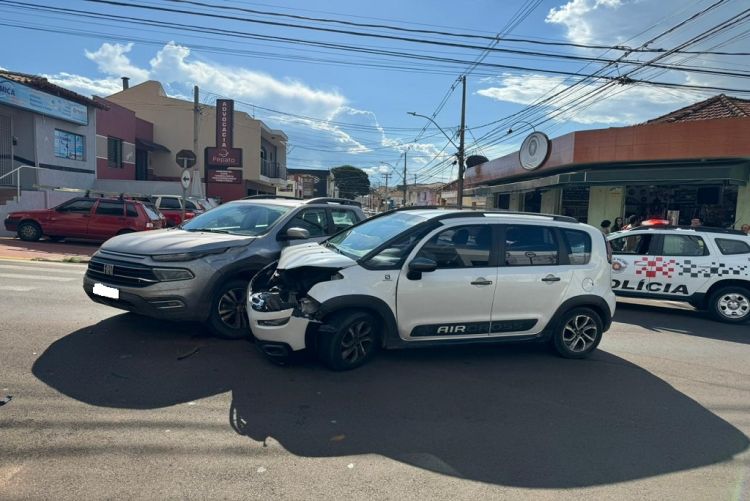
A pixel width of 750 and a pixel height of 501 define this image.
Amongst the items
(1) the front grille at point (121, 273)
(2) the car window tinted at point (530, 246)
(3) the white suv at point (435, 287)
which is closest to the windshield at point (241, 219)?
(3) the white suv at point (435, 287)

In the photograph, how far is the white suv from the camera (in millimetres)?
4680

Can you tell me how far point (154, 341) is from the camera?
214 inches

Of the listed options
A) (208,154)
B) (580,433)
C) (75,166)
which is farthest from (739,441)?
(208,154)

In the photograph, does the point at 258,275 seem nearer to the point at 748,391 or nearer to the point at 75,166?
the point at 748,391

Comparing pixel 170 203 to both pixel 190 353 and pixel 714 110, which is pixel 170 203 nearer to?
pixel 190 353

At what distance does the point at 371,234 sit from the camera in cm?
543

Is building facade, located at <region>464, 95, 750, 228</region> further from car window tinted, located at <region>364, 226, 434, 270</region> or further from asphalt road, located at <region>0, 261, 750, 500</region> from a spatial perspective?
car window tinted, located at <region>364, 226, 434, 270</region>

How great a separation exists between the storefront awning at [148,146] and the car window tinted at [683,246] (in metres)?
31.3

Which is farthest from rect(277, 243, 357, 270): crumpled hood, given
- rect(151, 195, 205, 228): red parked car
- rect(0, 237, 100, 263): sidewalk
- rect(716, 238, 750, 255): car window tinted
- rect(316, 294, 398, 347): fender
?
rect(151, 195, 205, 228): red parked car

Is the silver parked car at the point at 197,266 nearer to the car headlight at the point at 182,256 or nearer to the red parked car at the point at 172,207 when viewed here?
the car headlight at the point at 182,256

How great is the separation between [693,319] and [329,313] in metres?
7.70

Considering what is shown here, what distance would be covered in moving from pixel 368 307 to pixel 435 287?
722 millimetres

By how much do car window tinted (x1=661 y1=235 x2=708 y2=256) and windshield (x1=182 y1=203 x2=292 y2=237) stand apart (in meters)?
7.12

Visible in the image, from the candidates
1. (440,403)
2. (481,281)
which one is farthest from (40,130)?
(440,403)
